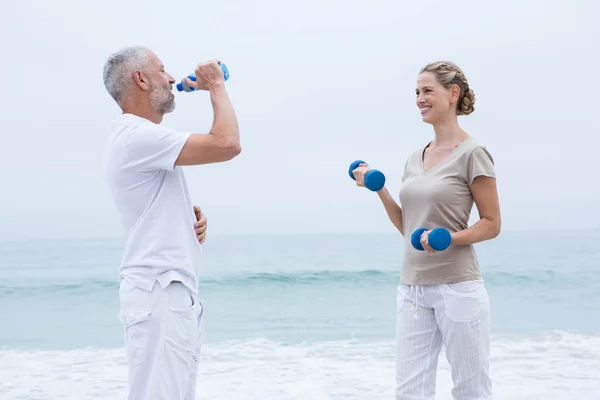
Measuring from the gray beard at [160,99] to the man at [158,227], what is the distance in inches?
0.9

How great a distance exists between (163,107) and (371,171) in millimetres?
867

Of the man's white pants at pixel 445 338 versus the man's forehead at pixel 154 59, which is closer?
the man's forehead at pixel 154 59

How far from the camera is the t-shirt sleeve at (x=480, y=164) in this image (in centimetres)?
268

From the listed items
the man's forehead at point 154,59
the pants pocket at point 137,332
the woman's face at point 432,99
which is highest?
the man's forehead at point 154,59

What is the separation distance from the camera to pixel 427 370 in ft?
9.20

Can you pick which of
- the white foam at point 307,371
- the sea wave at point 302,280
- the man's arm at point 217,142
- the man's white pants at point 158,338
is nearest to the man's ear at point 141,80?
the man's arm at point 217,142

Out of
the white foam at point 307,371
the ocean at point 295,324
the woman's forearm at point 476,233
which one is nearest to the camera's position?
the woman's forearm at point 476,233

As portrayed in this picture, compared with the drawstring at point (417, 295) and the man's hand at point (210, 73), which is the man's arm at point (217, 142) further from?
the drawstring at point (417, 295)

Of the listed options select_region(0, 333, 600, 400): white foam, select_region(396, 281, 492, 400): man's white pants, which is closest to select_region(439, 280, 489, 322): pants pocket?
select_region(396, 281, 492, 400): man's white pants

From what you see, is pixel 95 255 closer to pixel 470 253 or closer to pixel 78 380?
pixel 78 380

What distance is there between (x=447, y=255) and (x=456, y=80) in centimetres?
71

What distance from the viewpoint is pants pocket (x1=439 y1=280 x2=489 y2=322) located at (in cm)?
271

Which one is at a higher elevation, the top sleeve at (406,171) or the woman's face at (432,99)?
the woman's face at (432,99)

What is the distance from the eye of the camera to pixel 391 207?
302 cm
